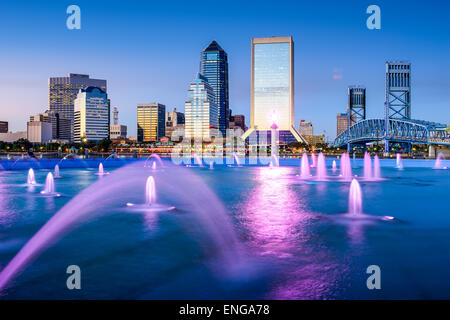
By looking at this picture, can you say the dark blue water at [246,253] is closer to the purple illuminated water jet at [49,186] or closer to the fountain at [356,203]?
the fountain at [356,203]

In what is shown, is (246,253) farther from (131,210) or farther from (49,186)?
(49,186)

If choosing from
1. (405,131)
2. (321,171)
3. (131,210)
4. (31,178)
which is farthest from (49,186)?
(405,131)

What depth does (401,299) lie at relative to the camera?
22.3 feet

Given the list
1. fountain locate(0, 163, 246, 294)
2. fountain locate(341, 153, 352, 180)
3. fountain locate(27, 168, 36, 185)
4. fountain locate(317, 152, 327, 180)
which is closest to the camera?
fountain locate(0, 163, 246, 294)

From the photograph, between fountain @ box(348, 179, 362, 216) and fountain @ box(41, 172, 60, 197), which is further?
fountain @ box(41, 172, 60, 197)

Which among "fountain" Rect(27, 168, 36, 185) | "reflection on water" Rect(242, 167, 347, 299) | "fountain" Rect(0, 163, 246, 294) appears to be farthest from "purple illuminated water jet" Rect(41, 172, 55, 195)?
"reflection on water" Rect(242, 167, 347, 299)

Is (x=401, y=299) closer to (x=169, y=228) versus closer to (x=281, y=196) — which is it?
(x=169, y=228)

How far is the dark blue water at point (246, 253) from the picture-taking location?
719 cm

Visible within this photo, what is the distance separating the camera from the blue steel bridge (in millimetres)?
126725

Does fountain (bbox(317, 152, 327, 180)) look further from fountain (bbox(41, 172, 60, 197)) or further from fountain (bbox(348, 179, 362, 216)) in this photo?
fountain (bbox(41, 172, 60, 197))

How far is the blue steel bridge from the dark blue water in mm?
117548

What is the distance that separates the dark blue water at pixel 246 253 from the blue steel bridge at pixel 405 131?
386 ft

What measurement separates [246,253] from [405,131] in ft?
499
